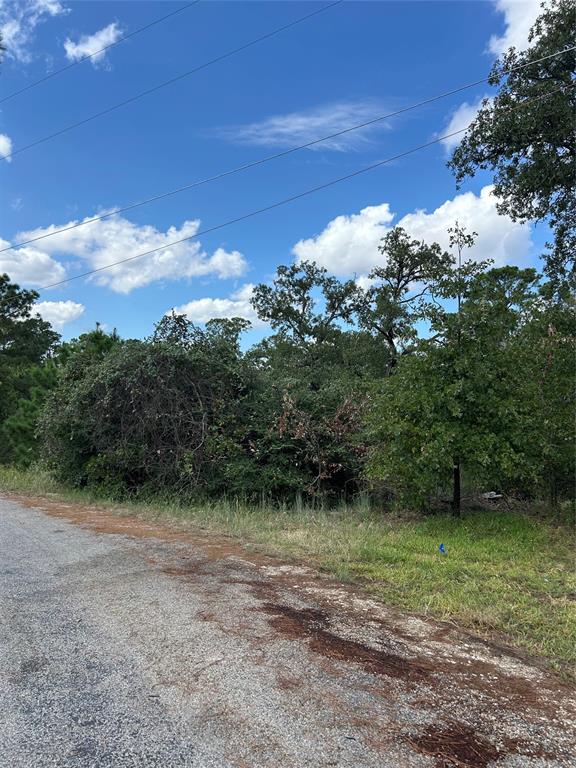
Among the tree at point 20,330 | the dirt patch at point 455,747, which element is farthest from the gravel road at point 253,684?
the tree at point 20,330

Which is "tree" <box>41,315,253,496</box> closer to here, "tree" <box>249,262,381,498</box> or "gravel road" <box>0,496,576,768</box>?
"tree" <box>249,262,381,498</box>

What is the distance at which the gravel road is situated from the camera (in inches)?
92.4

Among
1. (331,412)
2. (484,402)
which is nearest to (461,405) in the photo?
(484,402)

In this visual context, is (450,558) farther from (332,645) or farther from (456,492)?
(332,645)

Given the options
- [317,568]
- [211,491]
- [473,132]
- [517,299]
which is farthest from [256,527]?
[473,132]

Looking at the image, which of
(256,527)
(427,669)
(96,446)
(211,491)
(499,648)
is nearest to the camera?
(427,669)

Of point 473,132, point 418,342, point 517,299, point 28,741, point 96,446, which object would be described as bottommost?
point 28,741

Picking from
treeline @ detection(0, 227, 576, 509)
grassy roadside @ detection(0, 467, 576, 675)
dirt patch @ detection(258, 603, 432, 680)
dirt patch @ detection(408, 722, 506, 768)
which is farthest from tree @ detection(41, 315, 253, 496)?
dirt patch @ detection(408, 722, 506, 768)

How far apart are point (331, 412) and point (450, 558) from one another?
533cm

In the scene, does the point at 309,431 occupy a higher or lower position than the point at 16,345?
lower

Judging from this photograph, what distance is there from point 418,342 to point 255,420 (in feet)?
14.7

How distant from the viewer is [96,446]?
11.5 meters

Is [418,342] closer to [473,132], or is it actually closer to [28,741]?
[28,741]

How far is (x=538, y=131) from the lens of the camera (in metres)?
12.0
